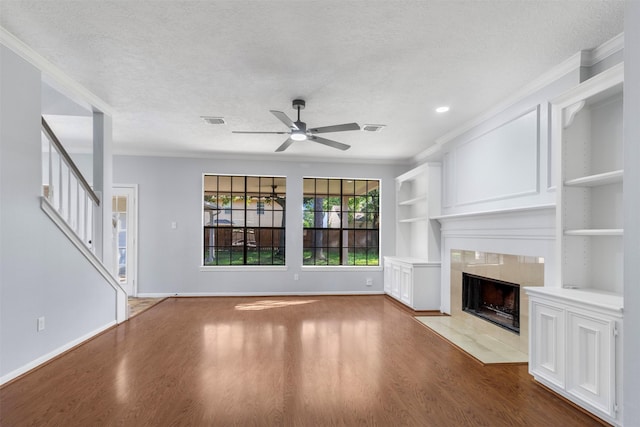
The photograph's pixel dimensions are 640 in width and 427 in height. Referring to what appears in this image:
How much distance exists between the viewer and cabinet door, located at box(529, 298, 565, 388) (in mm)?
2547

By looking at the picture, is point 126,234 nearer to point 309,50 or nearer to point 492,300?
point 309,50

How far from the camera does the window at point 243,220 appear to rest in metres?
6.68

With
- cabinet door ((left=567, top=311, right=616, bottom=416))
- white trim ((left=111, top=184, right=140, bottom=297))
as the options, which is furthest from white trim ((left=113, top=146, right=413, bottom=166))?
cabinet door ((left=567, top=311, right=616, bottom=416))

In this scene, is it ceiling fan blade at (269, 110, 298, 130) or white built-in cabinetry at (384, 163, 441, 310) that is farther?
white built-in cabinetry at (384, 163, 441, 310)

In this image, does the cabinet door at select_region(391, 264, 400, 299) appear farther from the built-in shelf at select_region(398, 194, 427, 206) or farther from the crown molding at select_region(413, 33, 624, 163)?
the crown molding at select_region(413, 33, 624, 163)

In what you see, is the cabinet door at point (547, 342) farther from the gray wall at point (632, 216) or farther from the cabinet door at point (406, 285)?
the cabinet door at point (406, 285)

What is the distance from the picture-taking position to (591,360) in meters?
2.32

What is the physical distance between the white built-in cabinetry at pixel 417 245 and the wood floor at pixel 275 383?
3.69ft

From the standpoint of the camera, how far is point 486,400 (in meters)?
2.54

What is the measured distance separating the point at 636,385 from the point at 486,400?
235 cm

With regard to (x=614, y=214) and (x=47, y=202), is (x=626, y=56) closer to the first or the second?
(x=614, y=214)

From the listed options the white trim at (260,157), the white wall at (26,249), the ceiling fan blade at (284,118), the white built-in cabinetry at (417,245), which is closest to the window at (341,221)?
the white trim at (260,157)

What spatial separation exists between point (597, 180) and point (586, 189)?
332mm

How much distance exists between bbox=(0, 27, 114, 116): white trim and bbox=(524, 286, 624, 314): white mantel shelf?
4.52 metres
